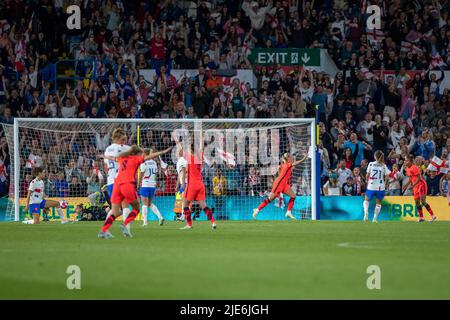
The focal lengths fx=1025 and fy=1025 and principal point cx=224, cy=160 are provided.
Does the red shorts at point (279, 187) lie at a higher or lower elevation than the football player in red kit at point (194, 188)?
lower

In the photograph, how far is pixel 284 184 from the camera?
29391mm

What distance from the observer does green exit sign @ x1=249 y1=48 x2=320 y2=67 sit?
3475cm

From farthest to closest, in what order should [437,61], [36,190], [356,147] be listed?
[437,61] → [356,147] → [36,190]

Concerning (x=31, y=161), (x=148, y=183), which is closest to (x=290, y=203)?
(x=148, y=183)

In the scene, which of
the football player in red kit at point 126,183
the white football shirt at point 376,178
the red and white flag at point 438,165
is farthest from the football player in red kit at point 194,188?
the red and white flag at point 438,165

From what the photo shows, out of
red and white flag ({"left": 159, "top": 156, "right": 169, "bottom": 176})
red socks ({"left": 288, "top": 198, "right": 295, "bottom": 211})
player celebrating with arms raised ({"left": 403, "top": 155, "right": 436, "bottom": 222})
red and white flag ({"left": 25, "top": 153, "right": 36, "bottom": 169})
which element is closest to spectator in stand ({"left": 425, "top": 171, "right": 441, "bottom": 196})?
player celebrating with arms raised ({"left": 403, "top": 155, "right": 436, "bottom": 222})

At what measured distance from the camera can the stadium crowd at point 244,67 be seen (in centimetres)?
3180

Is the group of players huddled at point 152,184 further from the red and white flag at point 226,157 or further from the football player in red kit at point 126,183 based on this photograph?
the red and white flag at point 226,157

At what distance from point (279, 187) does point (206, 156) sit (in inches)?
105

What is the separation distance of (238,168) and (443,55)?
953 centimetres

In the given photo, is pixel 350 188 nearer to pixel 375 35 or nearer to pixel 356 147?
pixel 356 147

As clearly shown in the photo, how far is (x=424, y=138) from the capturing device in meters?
31.6

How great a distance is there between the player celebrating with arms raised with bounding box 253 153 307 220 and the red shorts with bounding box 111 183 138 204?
997 centimetres

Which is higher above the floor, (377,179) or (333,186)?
(377,179)
